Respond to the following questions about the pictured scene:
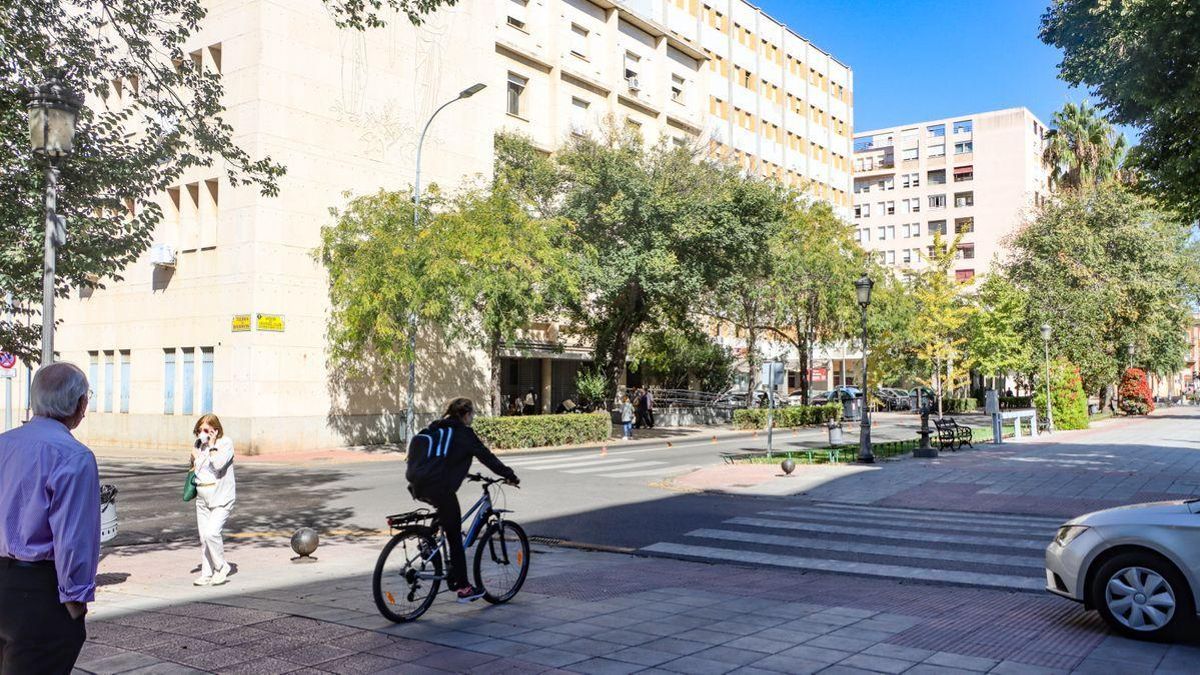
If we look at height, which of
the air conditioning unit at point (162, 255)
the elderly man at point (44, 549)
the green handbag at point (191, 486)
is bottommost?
the green handbag at point (191, 486)

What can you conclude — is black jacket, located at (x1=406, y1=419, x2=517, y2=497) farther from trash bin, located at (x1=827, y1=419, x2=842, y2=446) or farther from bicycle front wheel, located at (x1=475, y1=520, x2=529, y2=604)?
trash bin, located at (x1=827, y1=419, x2=842, y2=446)

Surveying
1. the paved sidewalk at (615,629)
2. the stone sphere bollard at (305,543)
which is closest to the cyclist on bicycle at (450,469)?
the paved sidewalk at (615,629)

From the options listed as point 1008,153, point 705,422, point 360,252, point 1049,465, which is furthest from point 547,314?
point 1008,153

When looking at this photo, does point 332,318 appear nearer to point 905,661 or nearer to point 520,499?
point 520,499

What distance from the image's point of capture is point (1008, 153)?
83812 mm

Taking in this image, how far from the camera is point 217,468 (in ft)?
26.8

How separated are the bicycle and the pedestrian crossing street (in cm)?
1156

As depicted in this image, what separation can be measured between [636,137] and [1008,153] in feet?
214

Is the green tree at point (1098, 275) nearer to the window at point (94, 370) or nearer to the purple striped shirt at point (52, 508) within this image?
the window at point (94, 370)

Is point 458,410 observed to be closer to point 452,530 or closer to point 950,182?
point 452,530

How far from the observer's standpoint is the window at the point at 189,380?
26734mm

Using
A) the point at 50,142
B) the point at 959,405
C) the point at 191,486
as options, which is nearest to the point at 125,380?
the point at 50,142

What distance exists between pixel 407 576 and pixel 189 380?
75.9 ft

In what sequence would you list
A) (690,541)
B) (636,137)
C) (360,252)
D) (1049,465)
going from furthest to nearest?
(636,137)
(360,252)
(1049,465)
(690,541)
